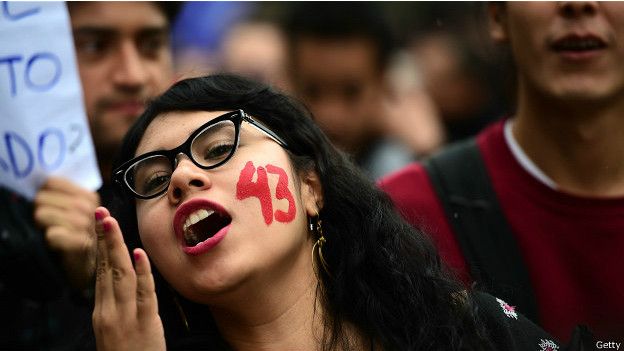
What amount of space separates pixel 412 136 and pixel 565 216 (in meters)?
2.11

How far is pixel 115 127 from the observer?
4094 millimetres

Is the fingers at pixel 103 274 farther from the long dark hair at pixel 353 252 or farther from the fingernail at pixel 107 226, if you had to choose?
the long dark hair at pixel 353 252

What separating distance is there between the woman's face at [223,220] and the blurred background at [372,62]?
1.59 meters

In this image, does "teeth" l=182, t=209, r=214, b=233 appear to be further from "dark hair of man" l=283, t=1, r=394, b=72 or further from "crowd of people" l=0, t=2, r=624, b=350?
"dark hair of man" l=283, t=1, r=394, b=72

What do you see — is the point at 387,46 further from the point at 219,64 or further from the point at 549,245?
the point at 549,245

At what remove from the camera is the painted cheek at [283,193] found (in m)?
2.88

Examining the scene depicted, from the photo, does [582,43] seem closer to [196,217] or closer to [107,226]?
[196,217]

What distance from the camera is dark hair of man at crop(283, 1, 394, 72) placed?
5.23 metres

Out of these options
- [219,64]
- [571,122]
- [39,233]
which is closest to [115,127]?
[39,233]

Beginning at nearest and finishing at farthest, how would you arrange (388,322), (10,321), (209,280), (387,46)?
1. (209,280)
2. (388,322)
3. (10,321)
4. (387,46)

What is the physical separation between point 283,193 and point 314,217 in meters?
0.18

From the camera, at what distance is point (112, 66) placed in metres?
4.14

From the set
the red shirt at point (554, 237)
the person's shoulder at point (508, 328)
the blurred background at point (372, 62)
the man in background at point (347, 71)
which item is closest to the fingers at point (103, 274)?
the person's shoulder at point (508, 328)

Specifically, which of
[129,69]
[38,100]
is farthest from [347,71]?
[38,100]
